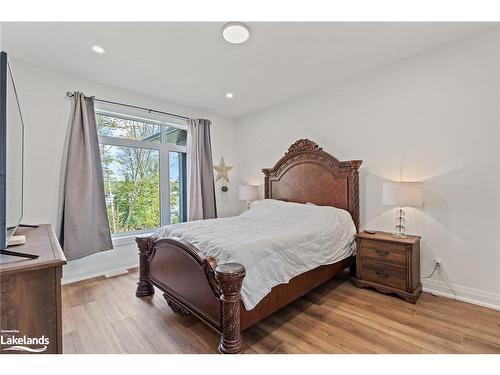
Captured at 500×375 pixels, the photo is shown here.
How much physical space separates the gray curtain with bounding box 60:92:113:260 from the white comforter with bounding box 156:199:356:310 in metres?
1.22

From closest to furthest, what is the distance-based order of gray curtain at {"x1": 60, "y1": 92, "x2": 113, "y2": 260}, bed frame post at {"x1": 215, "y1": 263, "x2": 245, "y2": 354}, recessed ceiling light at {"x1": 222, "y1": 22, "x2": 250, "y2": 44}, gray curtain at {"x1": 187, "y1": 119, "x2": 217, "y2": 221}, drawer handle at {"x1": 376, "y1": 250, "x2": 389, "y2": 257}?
bed frame post at {"x1": 215, "y1": 263, "x2": 245, "y2": 354}, recessed ceiling light at {"x1": 222, "y1": 22, "x2": 250, "y2": 44}, drawer handle at {"x1": 376, "y1": 250, "x2": 389, "y2": 257}, gray curtain at {"x1": 60, "y1": 92, "x2": 113, "y2": 260}, gray curtain at {"x1": 187, "y1": 119, "x2": 217, "y2": 221}

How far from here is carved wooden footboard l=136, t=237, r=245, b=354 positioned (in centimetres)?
156

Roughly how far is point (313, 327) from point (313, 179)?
2.00m

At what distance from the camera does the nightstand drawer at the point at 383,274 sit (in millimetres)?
2373

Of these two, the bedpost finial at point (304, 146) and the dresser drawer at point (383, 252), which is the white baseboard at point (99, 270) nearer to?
the bedpost finial at point (304, 146)

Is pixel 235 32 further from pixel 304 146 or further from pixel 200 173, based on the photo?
pixel 200 173

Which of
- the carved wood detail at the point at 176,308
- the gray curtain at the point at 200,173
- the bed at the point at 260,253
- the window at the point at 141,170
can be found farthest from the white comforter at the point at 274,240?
the window at the point at 141,170

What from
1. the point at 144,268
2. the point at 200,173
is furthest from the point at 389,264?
the point at 200,173

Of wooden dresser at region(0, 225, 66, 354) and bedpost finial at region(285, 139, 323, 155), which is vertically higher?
bedpost finial at region(285, 139, 323, 155)

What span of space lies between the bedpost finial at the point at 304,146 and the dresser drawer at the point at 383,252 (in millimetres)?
1430

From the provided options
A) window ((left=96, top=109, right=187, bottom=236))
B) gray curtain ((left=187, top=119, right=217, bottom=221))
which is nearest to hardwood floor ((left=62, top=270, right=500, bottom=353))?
window ((left=96, top=109, right=187, bottom=236))

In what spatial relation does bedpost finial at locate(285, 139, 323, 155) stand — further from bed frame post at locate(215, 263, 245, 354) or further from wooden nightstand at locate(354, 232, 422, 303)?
bed frame post at locate(215, 263, 245, 354)

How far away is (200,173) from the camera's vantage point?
162 inches

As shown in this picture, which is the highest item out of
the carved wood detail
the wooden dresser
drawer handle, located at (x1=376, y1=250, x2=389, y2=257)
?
the wooden dresser
